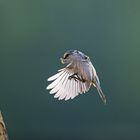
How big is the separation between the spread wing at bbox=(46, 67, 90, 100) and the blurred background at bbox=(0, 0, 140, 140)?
1.29 meters

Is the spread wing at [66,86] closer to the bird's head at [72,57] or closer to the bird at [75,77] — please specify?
the bird at [75,77]

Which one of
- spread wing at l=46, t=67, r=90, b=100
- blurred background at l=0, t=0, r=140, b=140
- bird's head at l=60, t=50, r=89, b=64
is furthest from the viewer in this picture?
blurred background at l=0, t=0, r=140, b=140

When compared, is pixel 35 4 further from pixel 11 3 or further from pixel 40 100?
pixel 40 100

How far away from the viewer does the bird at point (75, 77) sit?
1843 mm

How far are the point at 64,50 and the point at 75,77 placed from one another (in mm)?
1448

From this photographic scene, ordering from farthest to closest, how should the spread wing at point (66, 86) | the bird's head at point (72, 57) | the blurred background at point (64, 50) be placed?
the blurred background at point (64, 50)
the spread wing at point (66, 86)
the bird's head at point (72, 57)

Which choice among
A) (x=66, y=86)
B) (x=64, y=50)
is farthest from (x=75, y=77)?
(x=64, y=50)

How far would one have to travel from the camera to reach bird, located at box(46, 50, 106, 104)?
1843 millimetres

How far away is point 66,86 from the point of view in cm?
207

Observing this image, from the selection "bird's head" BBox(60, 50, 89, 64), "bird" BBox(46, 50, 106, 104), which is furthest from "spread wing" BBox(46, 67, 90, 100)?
"bird's head" BBox(60, 50, 89, 64)

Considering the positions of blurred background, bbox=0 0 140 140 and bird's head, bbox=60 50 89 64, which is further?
blurred background, bbox=0 0 140 140

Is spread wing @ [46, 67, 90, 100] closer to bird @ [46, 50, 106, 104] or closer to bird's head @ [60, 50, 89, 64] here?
bird @ [46, 50, 106, 104]

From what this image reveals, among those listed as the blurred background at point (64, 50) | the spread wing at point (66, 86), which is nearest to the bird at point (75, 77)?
the spread wing at point (66, 86)

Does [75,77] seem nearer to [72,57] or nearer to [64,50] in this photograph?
[72,57]
